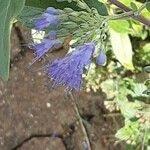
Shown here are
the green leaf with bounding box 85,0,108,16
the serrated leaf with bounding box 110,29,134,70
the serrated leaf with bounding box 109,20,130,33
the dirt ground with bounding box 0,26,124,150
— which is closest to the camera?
the green leaf with bounding box 85,0,108,16

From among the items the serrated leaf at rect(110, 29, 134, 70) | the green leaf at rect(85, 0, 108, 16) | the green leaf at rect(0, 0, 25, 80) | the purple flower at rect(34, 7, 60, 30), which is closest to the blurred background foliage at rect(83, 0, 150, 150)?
the serrated leaf at rect(110, 29, 134, 70)

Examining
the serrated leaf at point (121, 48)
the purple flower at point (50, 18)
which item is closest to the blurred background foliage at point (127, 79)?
the serrated leaf at point (121, 48)

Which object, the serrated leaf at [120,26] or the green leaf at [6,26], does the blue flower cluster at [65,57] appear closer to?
the green leaf at [6,26]

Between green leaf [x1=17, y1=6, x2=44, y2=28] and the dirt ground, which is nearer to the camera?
green leaf [x1=17, y1=6, x2=44, y2=28]

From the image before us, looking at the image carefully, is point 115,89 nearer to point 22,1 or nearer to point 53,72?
point 53,72

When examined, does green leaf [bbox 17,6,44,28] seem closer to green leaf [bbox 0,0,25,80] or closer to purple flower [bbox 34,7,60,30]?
purple flower [bbox 34,7,60,30]

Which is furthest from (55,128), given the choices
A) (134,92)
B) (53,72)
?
(53,72)
